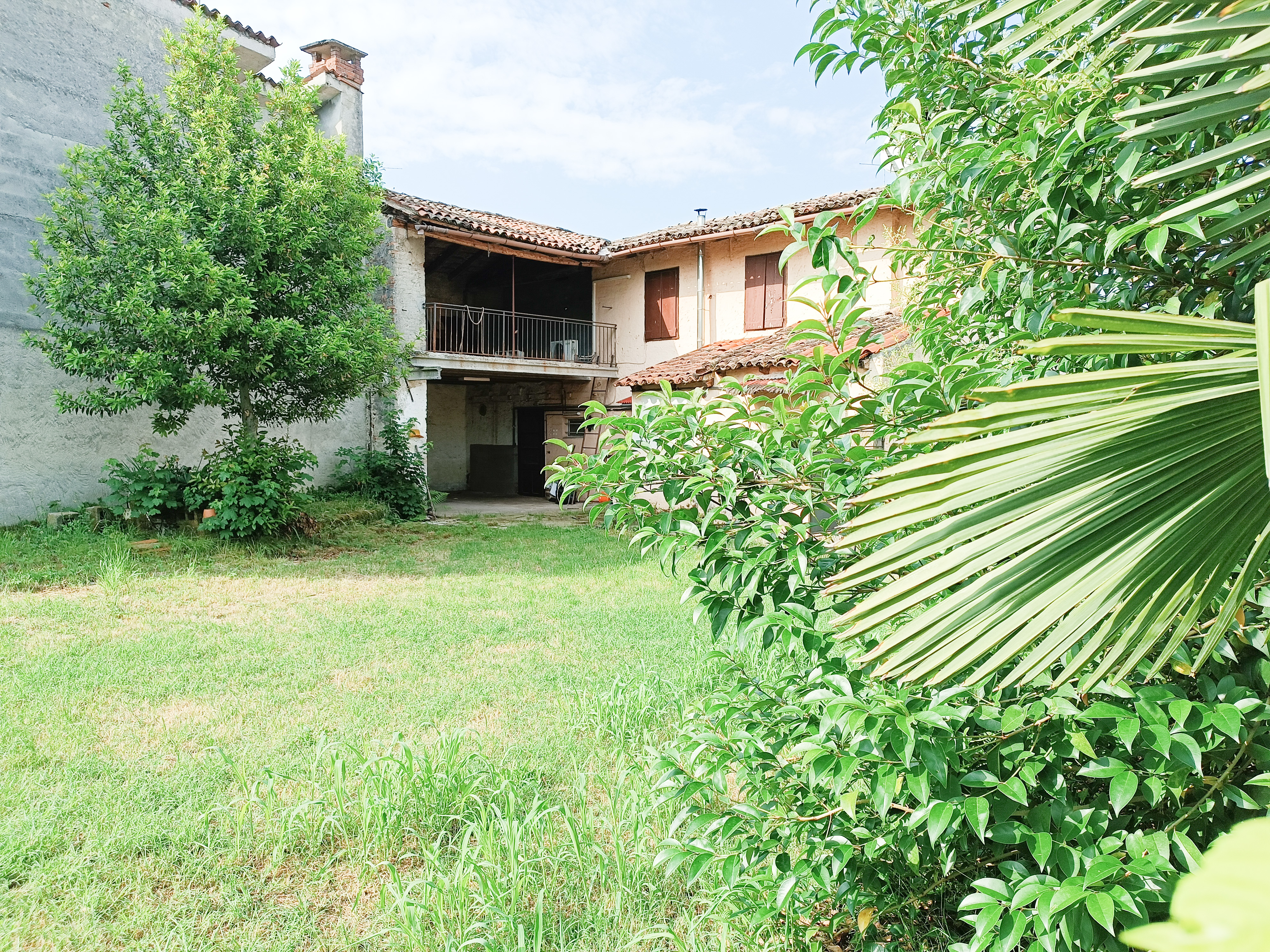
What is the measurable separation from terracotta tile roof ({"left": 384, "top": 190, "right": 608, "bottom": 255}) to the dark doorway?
3.88 metres

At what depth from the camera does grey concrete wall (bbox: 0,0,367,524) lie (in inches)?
337

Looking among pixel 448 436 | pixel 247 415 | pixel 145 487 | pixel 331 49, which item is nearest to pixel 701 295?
pixel 448 436

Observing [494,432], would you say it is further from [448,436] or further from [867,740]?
[867,740]

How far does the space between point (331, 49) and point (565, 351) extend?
6.41m

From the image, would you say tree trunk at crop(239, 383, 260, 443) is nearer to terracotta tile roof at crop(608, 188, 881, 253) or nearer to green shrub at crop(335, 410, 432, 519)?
green shrub at crop(335, 410, 432, 519)

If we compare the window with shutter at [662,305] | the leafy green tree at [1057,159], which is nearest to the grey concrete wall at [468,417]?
the window with shutter at [662,305]

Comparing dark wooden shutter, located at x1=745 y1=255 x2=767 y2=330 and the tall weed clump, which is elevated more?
dark wooden shutter, located at x1=745 y1=255 x2=767 y2=330

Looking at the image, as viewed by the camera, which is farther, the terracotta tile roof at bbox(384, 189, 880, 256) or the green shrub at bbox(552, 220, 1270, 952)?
the terracotta tile roof at bbox(384, 189, 880, 256)

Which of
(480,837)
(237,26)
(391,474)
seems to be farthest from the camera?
(391,474)

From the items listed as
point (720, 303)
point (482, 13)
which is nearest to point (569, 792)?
point (482, 13)

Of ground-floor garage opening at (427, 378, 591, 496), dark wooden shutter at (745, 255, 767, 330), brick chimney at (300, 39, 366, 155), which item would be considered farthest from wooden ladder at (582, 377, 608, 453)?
brick chimney at (300, 39, 366, 155)

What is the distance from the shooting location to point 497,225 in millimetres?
13766

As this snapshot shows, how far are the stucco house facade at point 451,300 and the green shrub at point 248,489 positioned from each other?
167 centimetres

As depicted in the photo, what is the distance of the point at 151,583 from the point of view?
266 inches
